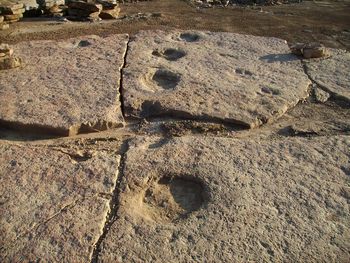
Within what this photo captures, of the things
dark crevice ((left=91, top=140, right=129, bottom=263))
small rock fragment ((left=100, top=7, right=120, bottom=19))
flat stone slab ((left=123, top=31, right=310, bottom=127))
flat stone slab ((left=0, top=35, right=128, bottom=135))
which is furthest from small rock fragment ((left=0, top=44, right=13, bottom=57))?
small rock fragment ((left=100, top=7, right=120, bottom=19))

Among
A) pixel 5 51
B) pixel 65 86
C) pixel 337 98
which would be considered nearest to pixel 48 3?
pixel 5 51

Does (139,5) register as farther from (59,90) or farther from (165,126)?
(165,126)

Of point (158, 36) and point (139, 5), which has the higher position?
point (158, 36)

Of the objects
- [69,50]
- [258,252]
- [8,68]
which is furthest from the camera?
[69,50]

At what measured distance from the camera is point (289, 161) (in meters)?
2.45

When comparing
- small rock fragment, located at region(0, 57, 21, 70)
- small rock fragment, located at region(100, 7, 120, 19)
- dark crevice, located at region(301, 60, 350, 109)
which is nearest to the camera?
dark crevice, located at region(301, 60, 350, 109)

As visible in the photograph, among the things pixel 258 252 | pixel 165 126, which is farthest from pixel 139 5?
pixel 258 252

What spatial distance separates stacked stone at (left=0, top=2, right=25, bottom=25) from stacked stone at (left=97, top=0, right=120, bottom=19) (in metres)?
1.01

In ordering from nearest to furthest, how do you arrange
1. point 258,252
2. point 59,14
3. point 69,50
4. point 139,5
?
point 258,252, point 69,50, point 59,14, point 139,5

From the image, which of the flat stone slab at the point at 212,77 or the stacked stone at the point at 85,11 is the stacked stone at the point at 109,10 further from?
the flat stone slab at the point at 212,77

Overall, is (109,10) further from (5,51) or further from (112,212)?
(112,212)

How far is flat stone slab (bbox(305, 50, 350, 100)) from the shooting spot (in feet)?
11.0

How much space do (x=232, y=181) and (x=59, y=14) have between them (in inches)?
163

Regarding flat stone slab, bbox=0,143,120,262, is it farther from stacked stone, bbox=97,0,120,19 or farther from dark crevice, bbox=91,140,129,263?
stacked stone, bbox=97,0,120,19
